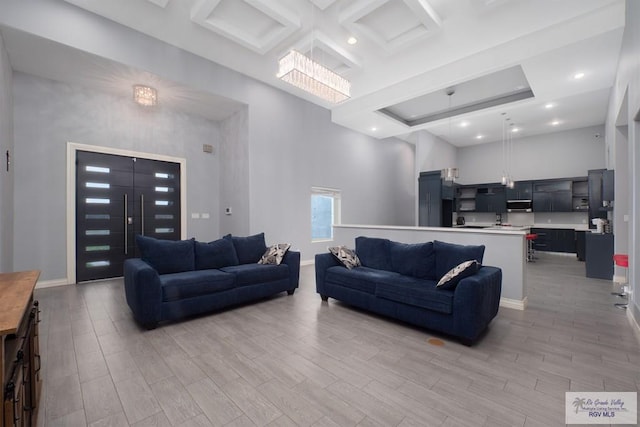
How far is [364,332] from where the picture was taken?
2.88 meters

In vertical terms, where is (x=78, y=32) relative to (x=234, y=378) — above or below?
above

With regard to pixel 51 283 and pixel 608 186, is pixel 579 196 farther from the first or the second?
pixel 51 283

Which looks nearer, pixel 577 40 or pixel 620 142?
pixel 577 40

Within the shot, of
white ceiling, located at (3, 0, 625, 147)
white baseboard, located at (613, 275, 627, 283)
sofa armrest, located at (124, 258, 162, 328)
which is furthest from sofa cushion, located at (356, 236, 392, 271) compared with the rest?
white baseboard, located at (613, 275, 627, 283)

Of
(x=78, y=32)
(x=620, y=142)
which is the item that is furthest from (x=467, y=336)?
(x=78, y=32)

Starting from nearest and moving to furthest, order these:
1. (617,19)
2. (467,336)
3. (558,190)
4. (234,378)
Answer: (234,378) → (467,336) → (617,19) → (558,190)

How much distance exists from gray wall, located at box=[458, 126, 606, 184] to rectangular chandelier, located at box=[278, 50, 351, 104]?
27.0 ft

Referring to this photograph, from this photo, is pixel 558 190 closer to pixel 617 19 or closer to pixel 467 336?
pixel 617 19

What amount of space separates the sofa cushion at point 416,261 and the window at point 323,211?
354cm

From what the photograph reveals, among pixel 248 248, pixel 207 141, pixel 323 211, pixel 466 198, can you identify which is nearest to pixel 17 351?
pixel 248 248

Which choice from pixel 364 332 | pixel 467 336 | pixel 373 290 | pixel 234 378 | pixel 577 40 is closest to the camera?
pixel 234 378

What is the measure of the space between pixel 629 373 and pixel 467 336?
3.66ft

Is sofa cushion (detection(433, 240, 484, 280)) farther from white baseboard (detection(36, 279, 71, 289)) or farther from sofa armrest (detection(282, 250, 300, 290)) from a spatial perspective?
white baseboard (detection(36, 279, 71, 289))

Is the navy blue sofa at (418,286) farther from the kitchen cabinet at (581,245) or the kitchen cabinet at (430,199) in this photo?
the kitchen cabinet at (581,245)
